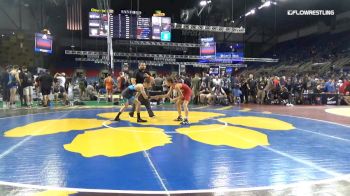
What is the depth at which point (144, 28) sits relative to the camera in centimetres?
2138

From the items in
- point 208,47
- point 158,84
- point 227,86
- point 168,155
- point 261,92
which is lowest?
point 168,155

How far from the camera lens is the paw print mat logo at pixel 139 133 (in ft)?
17.4

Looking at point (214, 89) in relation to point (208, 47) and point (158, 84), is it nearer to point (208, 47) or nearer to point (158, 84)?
point (158, 84)

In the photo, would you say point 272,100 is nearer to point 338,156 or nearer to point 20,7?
point 338,156

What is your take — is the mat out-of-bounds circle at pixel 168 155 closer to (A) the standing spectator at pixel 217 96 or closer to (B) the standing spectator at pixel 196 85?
(A) the standing spectator at pixel 217 96

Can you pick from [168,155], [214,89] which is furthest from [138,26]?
[168,155]

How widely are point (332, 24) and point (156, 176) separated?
1242 inches

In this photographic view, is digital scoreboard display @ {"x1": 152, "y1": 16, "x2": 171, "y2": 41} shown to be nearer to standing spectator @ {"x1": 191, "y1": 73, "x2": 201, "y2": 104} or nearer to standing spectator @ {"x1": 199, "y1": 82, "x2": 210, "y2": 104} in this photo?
standing spectator @ {"x1": 191, "y1": 73, "x2": 201, "y2": 104}

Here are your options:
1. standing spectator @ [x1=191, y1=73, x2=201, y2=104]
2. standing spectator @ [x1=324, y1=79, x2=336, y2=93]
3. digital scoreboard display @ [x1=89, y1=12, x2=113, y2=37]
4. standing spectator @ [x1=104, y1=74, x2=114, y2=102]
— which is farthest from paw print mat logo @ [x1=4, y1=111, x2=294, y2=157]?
digital scoreboard display @ [x1=89, y1=12, x2=113, y2=37]

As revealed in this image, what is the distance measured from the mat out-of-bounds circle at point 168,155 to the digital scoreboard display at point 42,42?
14.1 meters

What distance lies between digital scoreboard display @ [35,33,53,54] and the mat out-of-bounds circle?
46.2ft

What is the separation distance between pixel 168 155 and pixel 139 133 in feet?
6.07

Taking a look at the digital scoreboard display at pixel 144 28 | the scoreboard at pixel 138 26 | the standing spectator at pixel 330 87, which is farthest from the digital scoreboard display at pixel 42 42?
the standing spectator at pixel 330 87

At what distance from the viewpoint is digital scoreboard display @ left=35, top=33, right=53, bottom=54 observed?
20250mm
